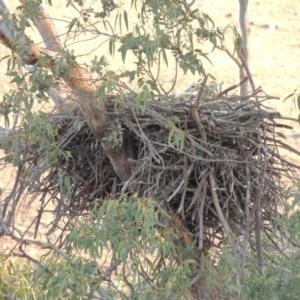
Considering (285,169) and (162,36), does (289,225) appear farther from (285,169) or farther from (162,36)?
(162,36)

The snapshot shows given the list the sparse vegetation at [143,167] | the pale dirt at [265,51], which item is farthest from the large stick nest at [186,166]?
the pale dirt at [265,51]

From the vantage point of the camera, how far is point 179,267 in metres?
2.35

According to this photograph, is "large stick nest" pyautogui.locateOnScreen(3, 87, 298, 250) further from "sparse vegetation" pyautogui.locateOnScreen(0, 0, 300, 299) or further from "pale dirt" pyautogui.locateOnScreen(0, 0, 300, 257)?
"pale dirt" pyautogui.locateOnScreen(0, 0, 300, 257)

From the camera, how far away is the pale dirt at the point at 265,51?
9941mm

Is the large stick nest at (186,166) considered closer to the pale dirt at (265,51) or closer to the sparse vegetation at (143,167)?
the sparse vegetation at (143,167)

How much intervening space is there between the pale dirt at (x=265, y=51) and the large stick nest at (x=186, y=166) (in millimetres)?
A: 6341

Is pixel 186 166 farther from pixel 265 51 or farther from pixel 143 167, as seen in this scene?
pixel 265 51

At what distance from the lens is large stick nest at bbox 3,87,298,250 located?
2.56 m

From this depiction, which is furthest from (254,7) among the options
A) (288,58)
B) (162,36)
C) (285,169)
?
(162,36)

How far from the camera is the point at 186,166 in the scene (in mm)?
2539

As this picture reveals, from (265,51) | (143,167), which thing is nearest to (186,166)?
(143,167)

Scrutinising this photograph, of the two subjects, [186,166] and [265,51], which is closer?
[186,166]

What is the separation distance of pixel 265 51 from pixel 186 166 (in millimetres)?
8747

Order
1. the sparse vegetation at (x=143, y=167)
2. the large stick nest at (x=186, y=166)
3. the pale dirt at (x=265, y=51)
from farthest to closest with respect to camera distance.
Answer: the pale dirt at (x=265, y=51), the large stick nest at (x=186, y=166), the sparse vegetation at (x=143, y=167)
